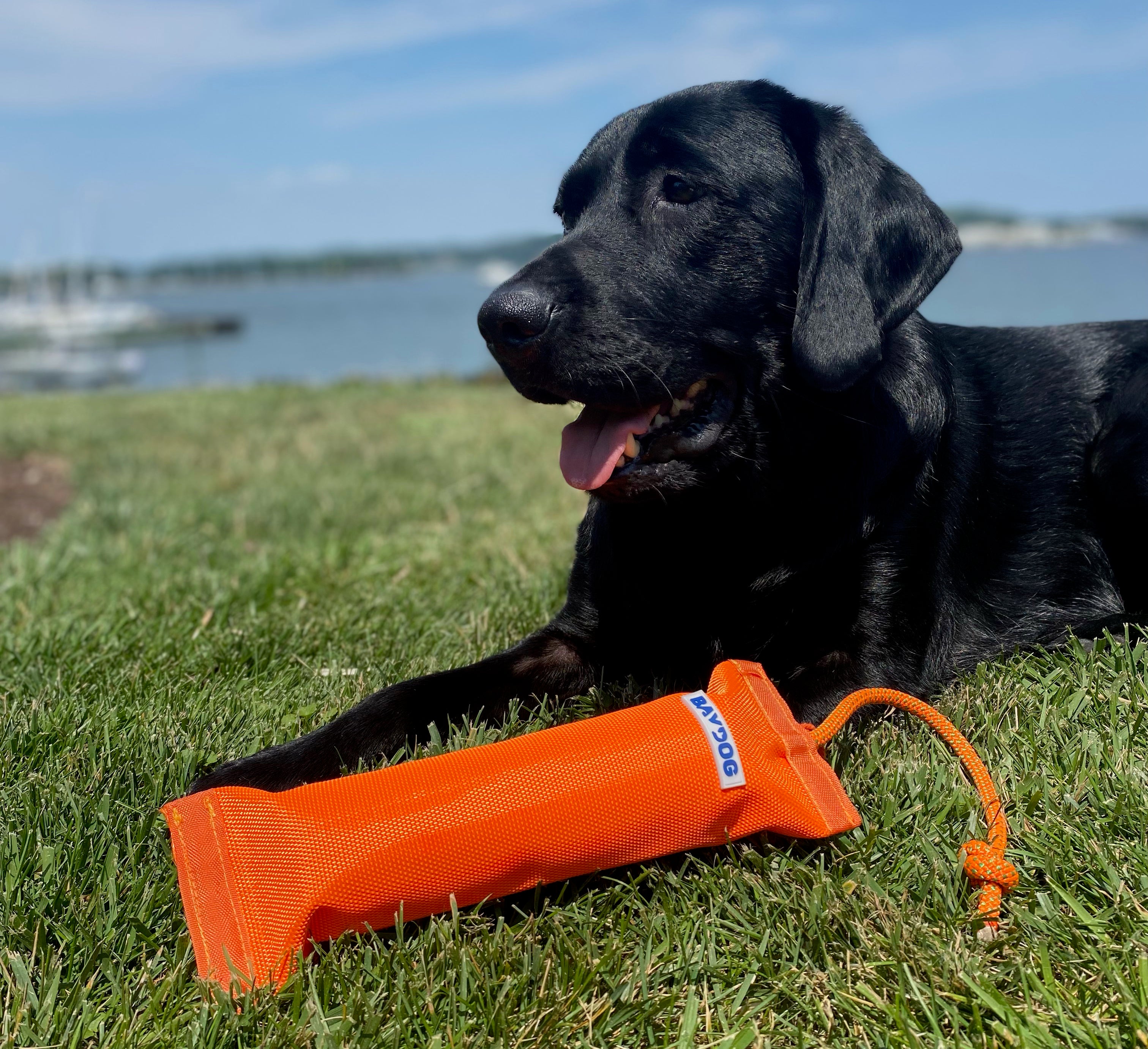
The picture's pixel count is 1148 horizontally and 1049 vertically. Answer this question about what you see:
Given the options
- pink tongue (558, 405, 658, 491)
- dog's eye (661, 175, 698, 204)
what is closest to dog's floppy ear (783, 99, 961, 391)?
dog's eye (661, 175, 698, 204)

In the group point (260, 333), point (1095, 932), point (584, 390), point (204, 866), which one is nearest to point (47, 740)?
point (204, 866)

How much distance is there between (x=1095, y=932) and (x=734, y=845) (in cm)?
62

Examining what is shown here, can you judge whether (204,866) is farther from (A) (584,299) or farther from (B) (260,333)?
(B) (260,333)

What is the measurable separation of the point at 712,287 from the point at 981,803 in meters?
1.29

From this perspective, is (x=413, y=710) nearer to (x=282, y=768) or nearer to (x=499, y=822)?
(x=282, y=768)

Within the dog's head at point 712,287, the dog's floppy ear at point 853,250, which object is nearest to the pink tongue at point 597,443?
the dog's head at point 712,287

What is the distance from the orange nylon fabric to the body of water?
1696 millimetres

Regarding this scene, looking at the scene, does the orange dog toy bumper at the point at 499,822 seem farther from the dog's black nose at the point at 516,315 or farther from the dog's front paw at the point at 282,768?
the dog's black nose at the point at 516,315

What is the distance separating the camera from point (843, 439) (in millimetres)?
2545

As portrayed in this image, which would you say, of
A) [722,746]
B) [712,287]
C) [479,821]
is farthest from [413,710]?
[712,287]

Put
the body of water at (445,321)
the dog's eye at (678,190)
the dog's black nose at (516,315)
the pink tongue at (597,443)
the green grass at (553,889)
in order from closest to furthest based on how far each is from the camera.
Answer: the green grass at (553,889), the dog's black nose at (516,315), the pink tongue at (597,443), the dog's eye at (678,190), the body of water at (445,321)

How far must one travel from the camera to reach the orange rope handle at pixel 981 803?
5.84ft

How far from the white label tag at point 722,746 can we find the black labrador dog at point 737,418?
567 millimetres

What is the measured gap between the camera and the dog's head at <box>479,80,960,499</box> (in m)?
2.37
